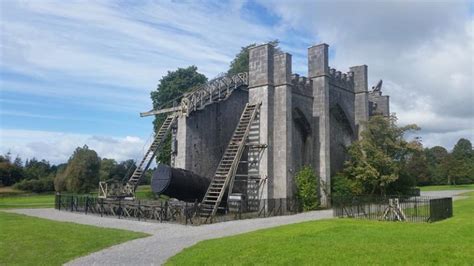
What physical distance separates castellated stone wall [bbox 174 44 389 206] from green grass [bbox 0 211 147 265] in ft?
40.6

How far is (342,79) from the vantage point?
124 ft

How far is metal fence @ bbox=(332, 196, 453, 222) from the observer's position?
66.1 feet

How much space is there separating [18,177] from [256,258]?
277 ft

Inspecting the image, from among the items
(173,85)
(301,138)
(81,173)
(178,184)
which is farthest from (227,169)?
(81,173)

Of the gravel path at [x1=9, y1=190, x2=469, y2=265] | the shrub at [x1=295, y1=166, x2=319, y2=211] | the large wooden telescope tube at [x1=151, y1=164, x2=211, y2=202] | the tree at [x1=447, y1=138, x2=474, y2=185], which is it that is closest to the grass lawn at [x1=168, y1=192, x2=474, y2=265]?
the gravel path at [x1=9, y1=190, x2=469, y2=265]

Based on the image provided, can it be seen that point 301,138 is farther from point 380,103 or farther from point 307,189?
point 380,103

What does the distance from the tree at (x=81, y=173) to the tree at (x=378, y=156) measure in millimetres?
35497

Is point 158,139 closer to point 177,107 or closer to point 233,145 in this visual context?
point 177,107

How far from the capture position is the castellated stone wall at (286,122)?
94.9 feet

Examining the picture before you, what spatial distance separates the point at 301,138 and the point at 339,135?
6619 mm

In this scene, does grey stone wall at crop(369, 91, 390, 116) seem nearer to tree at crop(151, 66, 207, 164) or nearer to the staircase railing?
the staircase railing

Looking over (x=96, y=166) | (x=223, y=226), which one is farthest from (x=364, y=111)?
(x=96, y=166)

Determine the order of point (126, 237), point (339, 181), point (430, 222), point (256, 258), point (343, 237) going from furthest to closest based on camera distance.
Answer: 1. point (339, 181)
2. point (430, 222)
3. point (126, 237)
4. point (343, 237)
5. point (256, 258)

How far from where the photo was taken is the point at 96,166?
59.5 meters
